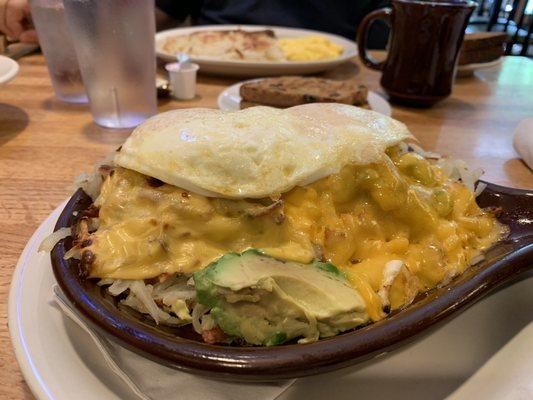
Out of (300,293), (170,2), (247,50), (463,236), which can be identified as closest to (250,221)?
(300,293)

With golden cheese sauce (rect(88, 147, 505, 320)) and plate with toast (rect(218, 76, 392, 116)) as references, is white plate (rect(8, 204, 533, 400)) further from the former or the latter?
plate with toast (rect(218, 76, 392, 116))

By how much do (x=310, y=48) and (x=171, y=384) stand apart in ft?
7.09

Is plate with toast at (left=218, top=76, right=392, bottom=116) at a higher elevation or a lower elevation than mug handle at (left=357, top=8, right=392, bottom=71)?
lower

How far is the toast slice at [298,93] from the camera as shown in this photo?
5.83 ft

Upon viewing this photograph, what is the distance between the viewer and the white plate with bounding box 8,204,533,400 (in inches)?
26.7

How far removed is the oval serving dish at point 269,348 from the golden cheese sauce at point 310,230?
0.16 feet

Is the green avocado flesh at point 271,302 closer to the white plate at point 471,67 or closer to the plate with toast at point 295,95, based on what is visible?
the plate with toast at point 295,95

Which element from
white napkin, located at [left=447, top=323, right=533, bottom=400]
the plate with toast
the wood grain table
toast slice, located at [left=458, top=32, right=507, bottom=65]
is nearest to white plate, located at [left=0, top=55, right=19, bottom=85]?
the wood grain table

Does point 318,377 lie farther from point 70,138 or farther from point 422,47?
point 422,47

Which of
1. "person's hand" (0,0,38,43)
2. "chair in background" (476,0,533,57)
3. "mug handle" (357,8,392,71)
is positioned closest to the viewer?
"mug handle" (357,8,392,71)

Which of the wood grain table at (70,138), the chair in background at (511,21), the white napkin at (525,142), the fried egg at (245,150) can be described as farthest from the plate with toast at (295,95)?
the chair in background at (511,21)

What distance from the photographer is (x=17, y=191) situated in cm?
130

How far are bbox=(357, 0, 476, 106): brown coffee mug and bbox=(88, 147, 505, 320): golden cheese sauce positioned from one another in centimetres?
116

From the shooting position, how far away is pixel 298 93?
1.80 m
